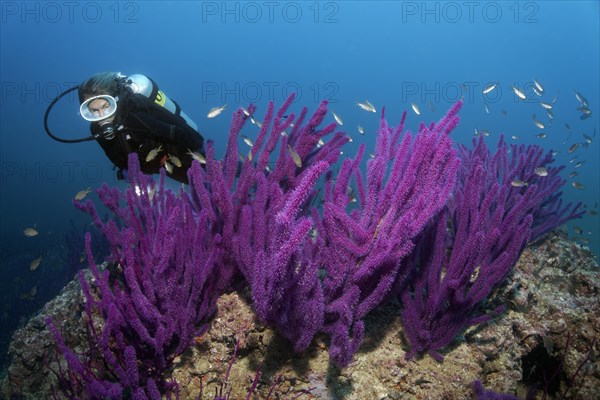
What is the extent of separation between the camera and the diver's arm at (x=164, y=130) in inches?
164

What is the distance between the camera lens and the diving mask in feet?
13.6

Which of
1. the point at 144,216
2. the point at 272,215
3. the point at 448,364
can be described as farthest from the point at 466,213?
the point at 144,216

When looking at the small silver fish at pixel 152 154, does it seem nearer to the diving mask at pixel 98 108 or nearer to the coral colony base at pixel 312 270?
the diving mask at pixel 98 108

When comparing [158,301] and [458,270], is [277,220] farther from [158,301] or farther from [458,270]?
[458,270]

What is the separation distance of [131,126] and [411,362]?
384 cm

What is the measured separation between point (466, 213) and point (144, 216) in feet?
8.75

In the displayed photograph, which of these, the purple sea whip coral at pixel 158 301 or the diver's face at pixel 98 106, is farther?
the diver's face at pixel 98 106

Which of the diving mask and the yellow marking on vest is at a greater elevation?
the yellow marking on vest

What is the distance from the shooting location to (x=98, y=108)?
4.25 metres

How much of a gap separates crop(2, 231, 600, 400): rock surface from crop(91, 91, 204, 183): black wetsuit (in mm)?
2145

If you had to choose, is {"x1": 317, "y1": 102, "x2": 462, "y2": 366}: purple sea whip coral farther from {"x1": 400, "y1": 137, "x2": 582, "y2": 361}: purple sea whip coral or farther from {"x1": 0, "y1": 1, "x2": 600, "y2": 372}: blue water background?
{"x1": 0, "y1": 1, "x2": 600, "y2": 372}: blue water background

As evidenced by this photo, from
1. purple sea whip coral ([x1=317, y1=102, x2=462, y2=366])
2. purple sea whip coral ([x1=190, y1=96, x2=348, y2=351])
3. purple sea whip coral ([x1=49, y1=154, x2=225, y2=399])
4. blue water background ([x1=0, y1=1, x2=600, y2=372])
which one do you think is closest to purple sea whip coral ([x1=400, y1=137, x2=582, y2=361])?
purple sea whip coral ([x1=317, y1=102, x2=462, y2=366])

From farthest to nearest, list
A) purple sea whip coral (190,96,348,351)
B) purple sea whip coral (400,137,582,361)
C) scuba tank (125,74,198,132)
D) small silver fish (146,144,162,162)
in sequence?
scuba tank (125,74,198,132) → small silver fish (146,144,162,162) → purple sea whip coral (400,137,582,361) → purple sea whip coral (190,96,348,351)

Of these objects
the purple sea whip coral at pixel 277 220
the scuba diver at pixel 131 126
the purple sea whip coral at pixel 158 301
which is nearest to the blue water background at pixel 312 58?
the scuba diver at pixel 131 126
